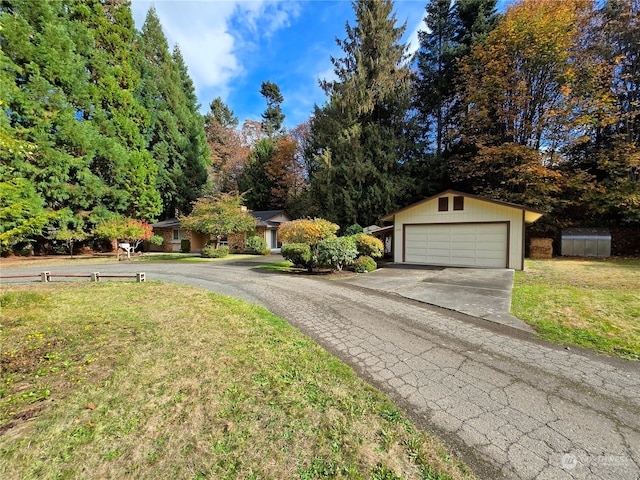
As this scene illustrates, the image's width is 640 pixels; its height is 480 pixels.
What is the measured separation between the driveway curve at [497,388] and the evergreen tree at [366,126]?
13.1 metres

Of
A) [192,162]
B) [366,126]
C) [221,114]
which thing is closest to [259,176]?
[192,162]

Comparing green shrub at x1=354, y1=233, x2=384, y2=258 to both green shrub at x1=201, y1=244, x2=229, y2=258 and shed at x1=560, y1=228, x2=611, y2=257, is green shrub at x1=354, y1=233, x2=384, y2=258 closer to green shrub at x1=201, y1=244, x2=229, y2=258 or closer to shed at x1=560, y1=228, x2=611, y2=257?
green shrub at x1=201, y1=244, x2=229, y2=258

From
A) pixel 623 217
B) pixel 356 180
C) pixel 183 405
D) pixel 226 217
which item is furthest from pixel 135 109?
pixel 623 217

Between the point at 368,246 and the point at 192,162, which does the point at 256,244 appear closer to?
the point at 368,246

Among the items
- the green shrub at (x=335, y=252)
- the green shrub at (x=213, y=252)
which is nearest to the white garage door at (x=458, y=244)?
the green shrub at (x=335, y=252)

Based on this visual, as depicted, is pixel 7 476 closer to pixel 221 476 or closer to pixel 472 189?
pixel 221 476

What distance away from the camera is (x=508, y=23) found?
1508 cm

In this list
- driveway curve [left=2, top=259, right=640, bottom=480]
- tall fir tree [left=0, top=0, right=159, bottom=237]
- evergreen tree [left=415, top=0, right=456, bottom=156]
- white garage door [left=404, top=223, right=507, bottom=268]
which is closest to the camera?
driveway curve [left=2, top=259, right=640, bottom=480]

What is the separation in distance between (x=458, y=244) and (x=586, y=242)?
8.85 meters

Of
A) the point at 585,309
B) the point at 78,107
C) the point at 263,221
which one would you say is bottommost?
the point at 585,309

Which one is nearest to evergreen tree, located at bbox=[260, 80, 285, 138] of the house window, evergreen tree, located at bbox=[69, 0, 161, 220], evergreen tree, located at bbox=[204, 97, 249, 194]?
evergreen tree, located at bbox=[204, 97, 249, 194]

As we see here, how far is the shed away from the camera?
14422 millimetres

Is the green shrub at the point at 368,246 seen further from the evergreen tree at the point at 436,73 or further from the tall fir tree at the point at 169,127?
the tall fir tree at the point at 169,127

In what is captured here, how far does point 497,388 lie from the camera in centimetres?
287
